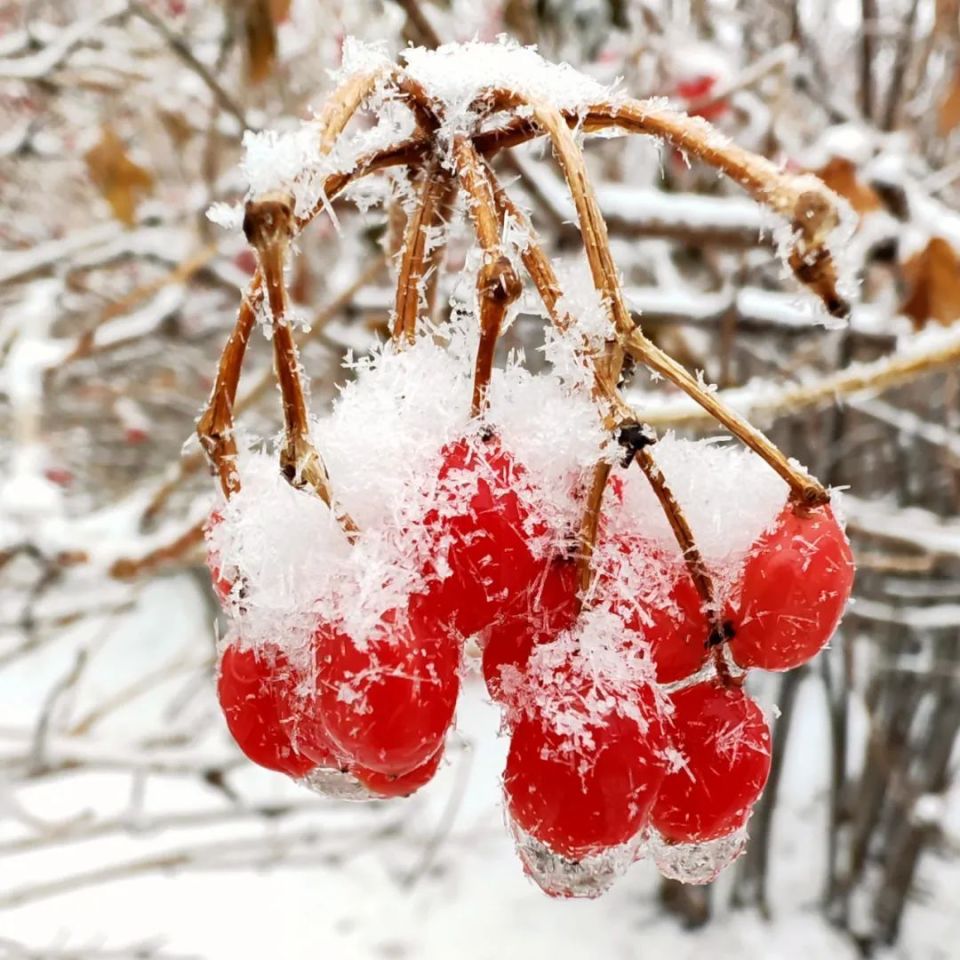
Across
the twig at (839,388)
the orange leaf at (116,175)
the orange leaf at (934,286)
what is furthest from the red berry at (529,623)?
the orange leaf at (116,175)

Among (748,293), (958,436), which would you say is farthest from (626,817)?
(958,436)

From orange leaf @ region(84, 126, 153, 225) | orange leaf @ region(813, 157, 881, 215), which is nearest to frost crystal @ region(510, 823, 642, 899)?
orange leaf @ region(813, 157, 881, 215)

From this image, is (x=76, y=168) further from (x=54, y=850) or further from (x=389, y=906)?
(x=389, y=906)

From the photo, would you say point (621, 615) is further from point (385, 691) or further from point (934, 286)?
point (934, 286)

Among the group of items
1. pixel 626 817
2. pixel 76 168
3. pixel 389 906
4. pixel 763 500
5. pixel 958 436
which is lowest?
pixel 389 906

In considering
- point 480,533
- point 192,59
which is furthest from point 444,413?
point 192,59

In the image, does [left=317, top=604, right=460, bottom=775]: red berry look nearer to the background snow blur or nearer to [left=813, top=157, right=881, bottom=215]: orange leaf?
the background snow blur
